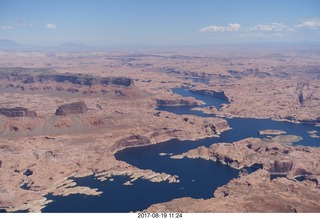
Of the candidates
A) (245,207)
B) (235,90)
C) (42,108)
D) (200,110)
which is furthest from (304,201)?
(235,90)

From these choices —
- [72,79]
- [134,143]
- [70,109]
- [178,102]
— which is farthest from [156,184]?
[72,79]

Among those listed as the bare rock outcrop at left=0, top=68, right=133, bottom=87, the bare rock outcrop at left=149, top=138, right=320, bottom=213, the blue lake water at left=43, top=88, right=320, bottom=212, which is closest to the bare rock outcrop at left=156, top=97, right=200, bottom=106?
the bare rock outcrop at left=0, top=68, right=133, bottom=87

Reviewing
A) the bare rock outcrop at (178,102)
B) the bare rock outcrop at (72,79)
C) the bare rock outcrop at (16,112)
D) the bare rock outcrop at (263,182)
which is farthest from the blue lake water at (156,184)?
the bare rock outcrop at (72,79)

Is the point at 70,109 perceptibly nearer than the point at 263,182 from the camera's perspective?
No

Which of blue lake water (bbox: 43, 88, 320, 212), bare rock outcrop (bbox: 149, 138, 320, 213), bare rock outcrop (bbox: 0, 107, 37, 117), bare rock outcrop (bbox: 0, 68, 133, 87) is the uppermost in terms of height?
bare rock outcrop (bbox: 0, 68, 133, 87)

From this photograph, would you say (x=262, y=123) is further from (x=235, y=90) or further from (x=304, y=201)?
(x=304, y=201)

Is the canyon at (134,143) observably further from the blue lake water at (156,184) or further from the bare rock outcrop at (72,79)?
the blue lake water at (156,184)

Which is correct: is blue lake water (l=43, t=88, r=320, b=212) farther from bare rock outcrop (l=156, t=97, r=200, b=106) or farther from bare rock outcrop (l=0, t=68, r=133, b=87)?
bare rock outcrop (l=0, t=68, r=133, b=87)

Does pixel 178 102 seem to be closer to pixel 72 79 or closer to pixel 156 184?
pixel 72 79
